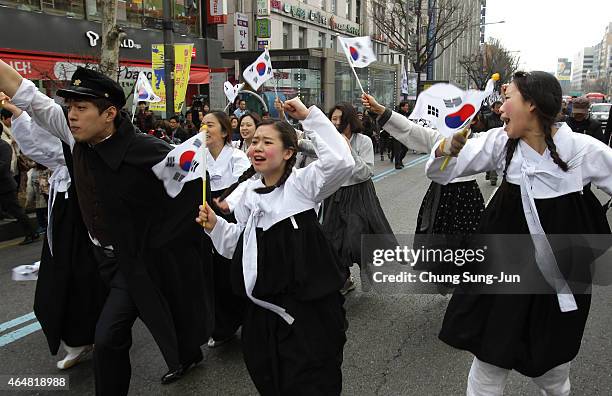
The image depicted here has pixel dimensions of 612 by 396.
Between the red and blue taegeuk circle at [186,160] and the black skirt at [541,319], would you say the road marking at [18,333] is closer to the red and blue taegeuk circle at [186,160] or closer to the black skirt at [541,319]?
the red and blue taegeuk circle at [186,160]

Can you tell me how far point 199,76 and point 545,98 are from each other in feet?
64.8

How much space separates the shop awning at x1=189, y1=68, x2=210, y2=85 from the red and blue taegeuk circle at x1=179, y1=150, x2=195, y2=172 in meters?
18.4

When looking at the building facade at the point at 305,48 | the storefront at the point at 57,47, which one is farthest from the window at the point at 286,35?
the storefront at the point at 57,47

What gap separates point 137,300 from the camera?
278cm

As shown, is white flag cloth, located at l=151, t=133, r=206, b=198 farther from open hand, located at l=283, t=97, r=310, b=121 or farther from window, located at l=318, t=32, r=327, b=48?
window, located at l=318, t=32, r=327, b=48

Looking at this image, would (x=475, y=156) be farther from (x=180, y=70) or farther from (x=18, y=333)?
(x=180, y=70)

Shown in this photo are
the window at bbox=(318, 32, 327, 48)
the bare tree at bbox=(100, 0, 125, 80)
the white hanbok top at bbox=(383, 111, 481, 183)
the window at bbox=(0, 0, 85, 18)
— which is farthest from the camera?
the window at bbox=(318, 32, 327, 48)

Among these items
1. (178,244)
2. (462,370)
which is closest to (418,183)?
(462,370)

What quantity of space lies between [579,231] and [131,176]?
2201mm

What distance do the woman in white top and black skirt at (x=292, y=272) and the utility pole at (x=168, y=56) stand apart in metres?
9.15

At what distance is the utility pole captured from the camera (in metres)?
10.9

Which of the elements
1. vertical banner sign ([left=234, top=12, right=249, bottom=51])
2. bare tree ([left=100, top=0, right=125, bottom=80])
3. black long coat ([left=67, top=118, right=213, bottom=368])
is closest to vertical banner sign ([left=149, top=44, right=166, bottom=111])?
bare tree ([left=100, top=0, right=125, bottom=80])

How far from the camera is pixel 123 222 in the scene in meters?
2.78

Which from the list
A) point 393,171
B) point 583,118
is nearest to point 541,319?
point 583,118
